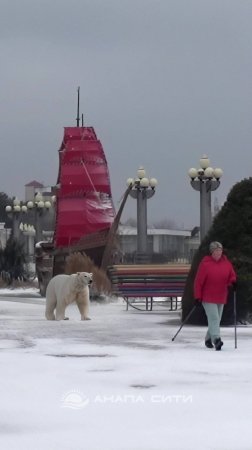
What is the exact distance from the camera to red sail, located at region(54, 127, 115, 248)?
48.8 meters

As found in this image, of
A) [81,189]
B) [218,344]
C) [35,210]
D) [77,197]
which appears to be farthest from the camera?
[81,189]

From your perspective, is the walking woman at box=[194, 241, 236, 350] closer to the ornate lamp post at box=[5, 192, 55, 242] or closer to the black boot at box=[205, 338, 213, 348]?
the black boot at box=[205, 338, 213, 348]

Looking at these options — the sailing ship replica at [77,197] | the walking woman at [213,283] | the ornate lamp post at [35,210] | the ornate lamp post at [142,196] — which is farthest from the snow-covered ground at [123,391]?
the ornate lamp post at [35,210]

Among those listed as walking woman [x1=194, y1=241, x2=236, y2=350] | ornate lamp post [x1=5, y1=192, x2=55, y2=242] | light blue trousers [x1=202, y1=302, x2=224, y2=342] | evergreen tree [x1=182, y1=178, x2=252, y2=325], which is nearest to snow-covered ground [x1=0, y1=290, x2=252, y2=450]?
light blue trousers [x1=202, y1=302, x2=224, y2=342]

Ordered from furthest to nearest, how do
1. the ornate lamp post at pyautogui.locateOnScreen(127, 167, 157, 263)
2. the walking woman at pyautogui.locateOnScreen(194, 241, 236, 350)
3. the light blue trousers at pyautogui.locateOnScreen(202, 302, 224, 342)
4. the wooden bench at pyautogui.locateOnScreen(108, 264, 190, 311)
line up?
the ornate lamp post at pyautogui.locateOnScreen(127, 167, 157, 263), the wooden bench at pyautogui.locateOnScreen(108, 264, 190, 311), the walking woman at pyautogui.locateOnScreen(194, 241, 236, 350), the light blue trousers at pyautogui.locateOnScreen(202, 302, 224, 342)

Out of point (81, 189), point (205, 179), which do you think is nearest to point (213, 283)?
point (205, 179)

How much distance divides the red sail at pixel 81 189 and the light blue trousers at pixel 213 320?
111ft

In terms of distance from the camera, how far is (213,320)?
11.7 meters

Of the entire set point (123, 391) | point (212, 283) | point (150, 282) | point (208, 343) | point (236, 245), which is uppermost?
point (236, 245)

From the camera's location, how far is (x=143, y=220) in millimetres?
36312

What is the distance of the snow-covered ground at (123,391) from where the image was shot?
21.0 ft

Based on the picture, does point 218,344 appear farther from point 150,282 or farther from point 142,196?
point 142,196

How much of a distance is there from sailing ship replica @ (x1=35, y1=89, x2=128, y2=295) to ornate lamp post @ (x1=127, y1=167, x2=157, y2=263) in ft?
16.2

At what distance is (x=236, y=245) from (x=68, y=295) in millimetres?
2864
